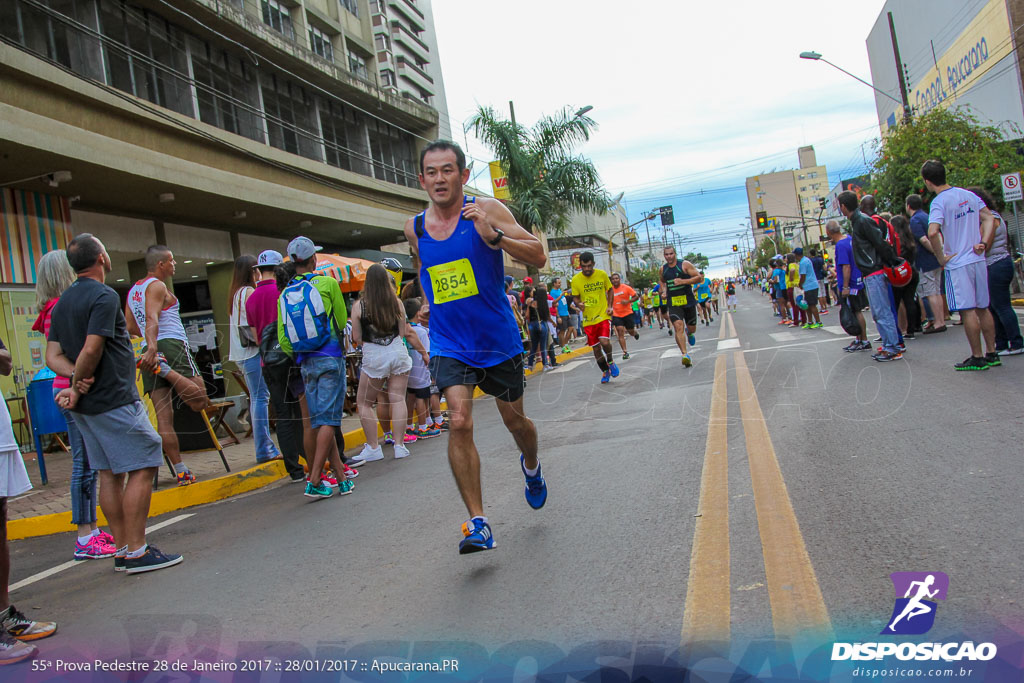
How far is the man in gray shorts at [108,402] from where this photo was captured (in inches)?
168

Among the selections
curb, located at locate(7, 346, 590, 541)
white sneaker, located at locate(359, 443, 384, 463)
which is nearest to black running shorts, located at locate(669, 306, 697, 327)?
white sneaker, located at locate(359, 443, 384, 463)

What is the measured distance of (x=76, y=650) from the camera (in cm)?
312

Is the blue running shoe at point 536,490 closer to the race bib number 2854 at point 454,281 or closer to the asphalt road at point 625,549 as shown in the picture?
the asphalt road at point 625,549

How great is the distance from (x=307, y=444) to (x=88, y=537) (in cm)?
169

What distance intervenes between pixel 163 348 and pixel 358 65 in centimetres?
2548

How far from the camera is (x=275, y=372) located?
6.42 m

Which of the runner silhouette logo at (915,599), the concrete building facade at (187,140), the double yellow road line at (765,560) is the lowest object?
the runner silhouette logo at (915,599)

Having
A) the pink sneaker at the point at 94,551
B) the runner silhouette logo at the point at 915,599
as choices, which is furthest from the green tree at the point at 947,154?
the pink sneaker at the point at 94,551

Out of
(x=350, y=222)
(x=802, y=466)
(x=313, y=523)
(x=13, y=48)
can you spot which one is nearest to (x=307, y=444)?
(x=313, y=523)

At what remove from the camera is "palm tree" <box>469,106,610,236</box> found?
2430cm

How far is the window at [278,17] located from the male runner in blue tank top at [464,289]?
22.0 metres

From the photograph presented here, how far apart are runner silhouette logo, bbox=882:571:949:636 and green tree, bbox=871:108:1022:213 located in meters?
23.7

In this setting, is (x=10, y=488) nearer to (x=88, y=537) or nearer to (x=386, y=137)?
(x=88, y=537)

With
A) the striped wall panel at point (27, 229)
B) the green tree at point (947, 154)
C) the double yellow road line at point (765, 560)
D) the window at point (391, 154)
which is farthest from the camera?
the window at point (391, 154)
